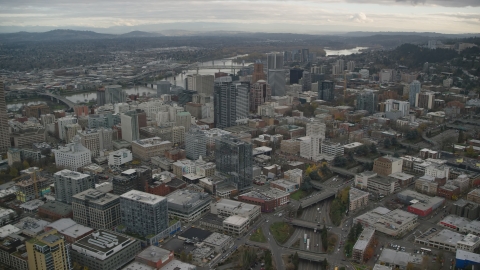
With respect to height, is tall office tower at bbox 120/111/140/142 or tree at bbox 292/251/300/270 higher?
tall office tower at bbox 120/111/140/142

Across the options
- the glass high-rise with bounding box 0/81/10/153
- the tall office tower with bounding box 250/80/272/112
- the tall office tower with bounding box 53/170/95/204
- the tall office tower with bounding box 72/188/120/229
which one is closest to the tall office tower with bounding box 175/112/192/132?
the tall office tower with bounding box 250/80/272/112

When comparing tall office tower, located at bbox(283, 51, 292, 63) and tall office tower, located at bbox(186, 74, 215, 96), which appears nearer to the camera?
tall office tower, located at bbox(186, 74, 215, 96)

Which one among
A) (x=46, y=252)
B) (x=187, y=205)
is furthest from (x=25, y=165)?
(x=46, y=252)

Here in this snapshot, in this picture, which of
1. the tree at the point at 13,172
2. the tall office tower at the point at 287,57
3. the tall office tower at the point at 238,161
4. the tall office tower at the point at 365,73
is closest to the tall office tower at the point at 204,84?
the tall office tower at the point at 365,73

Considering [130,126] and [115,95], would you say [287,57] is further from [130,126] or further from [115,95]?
[130,126]

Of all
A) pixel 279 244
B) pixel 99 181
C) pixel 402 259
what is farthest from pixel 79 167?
pixel 402 259

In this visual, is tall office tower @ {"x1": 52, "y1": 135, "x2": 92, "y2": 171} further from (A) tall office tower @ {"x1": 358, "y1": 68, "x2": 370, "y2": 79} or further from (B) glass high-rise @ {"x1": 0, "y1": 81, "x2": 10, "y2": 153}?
(A) tall office tower @ {"x1": 358, "y1": 68, "x2": 370, "y2": 79}
